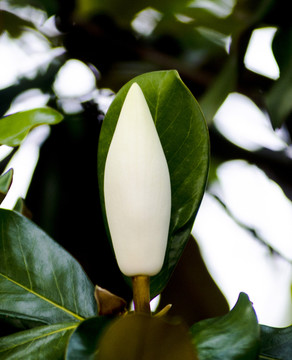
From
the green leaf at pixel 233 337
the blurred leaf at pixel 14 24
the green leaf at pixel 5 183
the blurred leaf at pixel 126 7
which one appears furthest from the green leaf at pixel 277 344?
the blurred leaf at pixel 14 24

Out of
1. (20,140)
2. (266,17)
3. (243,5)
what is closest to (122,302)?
(20,140)

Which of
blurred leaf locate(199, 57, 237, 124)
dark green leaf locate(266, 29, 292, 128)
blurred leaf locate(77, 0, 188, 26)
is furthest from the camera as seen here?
blurred leaf locate(77, 0, 188, 26)

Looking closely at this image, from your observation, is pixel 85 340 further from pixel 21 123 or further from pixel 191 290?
pixel 191 290

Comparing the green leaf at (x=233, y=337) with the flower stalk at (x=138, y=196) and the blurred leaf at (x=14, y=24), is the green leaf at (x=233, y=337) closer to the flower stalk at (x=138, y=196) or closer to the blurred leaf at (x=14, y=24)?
the flower stalk at (x=138, y=196)

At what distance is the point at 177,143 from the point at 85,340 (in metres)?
0.18

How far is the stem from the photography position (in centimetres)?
40

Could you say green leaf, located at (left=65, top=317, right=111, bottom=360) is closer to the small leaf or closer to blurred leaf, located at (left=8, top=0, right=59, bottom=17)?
the small leaf

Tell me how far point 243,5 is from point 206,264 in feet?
1.73

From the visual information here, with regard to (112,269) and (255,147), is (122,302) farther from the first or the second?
(255,147)

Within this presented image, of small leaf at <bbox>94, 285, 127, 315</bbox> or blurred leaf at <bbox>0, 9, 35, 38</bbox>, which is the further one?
blurred leaf at <bbox>0, 9, 35, 38</bbox>

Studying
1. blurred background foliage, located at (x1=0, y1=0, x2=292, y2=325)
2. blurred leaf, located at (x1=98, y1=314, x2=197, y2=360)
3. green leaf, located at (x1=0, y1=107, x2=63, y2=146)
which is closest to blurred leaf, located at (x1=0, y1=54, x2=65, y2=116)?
blurred background foliage, located at (x1=0, y1=0, x2=292, y2=325)

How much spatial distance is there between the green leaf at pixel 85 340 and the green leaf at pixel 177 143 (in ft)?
0.38

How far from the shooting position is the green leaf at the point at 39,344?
404 mm

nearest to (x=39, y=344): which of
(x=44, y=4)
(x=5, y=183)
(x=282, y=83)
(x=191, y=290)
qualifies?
(x=5, y=183)
